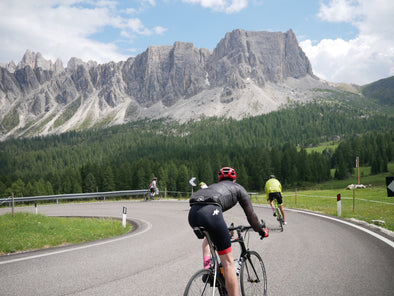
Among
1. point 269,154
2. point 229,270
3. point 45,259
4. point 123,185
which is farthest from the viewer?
point 269,154

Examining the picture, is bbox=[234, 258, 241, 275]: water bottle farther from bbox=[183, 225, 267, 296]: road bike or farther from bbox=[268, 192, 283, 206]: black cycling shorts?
bbox=[268, 192, 283, 206]: black cycling shorts

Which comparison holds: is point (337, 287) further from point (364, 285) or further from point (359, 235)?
point (359, 235)

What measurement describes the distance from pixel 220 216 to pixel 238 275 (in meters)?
1.09

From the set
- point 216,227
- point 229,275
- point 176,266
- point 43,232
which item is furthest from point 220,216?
point 43,232

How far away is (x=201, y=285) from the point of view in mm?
3715

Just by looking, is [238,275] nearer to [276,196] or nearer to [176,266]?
[176,266]

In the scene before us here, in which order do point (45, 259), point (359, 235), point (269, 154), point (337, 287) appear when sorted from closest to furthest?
point (337, 287) < point (45, 259) < point (359, 235) < point (269, 154)

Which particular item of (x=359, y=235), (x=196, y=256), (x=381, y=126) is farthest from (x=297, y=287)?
(x=381, y=126)

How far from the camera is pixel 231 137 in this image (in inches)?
7461

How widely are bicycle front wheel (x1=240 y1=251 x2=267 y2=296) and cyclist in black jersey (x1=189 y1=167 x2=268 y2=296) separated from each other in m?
0.56

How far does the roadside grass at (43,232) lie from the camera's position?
9.20 metres

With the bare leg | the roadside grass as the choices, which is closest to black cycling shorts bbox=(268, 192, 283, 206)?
the roadside grass

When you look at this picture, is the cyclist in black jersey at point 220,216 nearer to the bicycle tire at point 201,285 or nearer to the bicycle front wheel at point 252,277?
the bicycle tire at point 201,285

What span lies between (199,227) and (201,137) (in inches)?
7545
